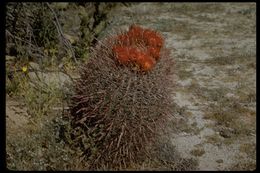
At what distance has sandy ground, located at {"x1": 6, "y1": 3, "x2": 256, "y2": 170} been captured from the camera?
6289mm

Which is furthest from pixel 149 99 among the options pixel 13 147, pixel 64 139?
pixel 13 147

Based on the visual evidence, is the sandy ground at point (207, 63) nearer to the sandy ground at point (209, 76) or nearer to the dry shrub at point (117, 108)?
the sandy ground at point (209, 76)

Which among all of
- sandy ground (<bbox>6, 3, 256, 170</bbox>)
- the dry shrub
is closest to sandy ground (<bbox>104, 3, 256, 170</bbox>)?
sandy ground (<bbox>6, 3, 256, 170</bbox>)

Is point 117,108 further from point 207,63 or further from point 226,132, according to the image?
point 207,63

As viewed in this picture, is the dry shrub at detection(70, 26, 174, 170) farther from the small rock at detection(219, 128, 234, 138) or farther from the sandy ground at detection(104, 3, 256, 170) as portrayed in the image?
the small rock at detection(219, 128, 234, 138)

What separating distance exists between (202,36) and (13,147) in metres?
8.37

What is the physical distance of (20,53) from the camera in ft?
26.1

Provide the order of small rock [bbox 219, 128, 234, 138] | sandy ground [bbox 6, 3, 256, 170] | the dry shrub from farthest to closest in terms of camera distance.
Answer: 1. small rock [bbox 219, 128, 234, 138]
2. sandy ground [bbox 6, 3, 256, 170]
3. the dry shrub

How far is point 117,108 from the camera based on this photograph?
462 cm

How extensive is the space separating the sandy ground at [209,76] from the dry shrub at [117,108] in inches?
24.4

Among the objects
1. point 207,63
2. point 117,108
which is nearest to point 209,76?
point 207,63

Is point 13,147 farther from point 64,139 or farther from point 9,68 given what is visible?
point 9,68

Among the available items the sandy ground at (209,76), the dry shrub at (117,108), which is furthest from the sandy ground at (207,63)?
the dry shrub at (117,108)

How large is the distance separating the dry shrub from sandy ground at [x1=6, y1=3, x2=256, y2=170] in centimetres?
62
